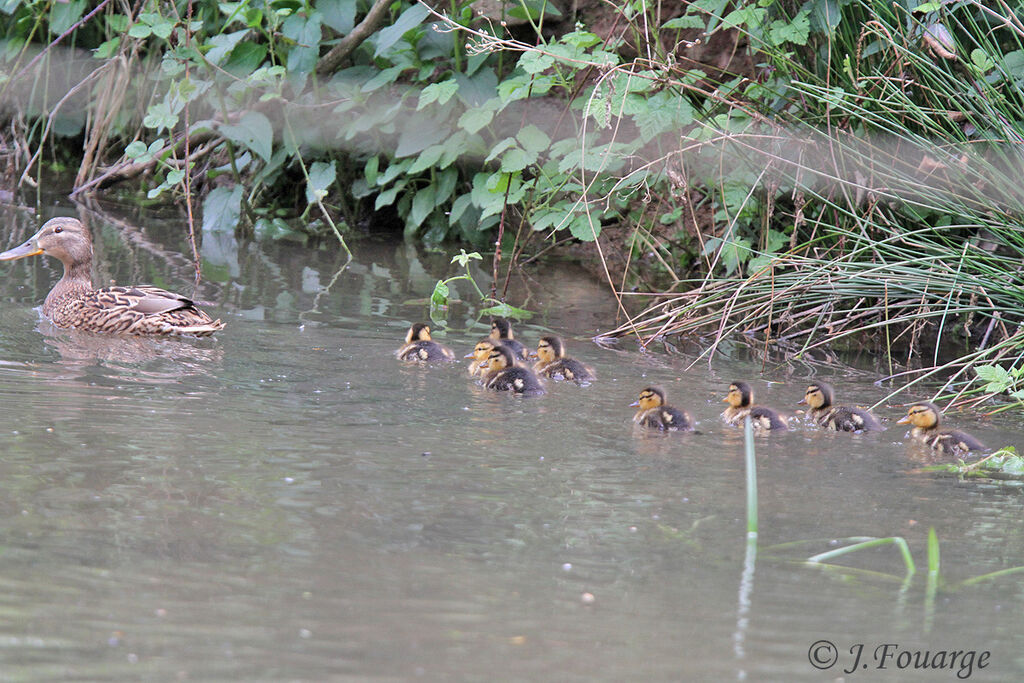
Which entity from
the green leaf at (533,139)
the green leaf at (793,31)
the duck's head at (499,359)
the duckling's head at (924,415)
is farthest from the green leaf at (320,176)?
the duckling's head at (924,415)

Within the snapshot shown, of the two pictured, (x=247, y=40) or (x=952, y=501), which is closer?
(x=952, y=501)

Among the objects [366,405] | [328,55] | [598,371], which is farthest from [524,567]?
[328,55]

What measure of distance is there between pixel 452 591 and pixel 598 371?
308 centimetres

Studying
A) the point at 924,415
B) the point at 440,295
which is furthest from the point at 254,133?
the point at 924,415

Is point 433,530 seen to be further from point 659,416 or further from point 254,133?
point 254,133

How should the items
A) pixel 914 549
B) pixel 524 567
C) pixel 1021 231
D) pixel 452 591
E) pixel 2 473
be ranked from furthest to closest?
→ pixel 1021 231
pixel 2 473
pixel 914 549
pixel 524 567
pixel 452 591

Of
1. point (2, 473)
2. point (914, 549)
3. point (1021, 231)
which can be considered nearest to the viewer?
point (914, 549)

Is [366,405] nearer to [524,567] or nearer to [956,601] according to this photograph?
[524,567]

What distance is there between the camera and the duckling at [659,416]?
4922mm

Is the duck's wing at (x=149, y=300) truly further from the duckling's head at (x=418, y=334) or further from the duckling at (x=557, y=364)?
the duckling at (x=557, y=364)

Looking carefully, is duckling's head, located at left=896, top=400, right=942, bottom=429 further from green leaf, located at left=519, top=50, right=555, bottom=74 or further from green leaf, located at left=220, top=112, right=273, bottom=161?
green leaf, located at left=220, top=112, right=273, bottom=161

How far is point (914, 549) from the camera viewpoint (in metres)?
3.58

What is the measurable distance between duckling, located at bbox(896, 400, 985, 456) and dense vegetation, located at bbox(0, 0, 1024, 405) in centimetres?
25

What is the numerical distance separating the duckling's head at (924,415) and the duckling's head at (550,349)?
170 centimetres
